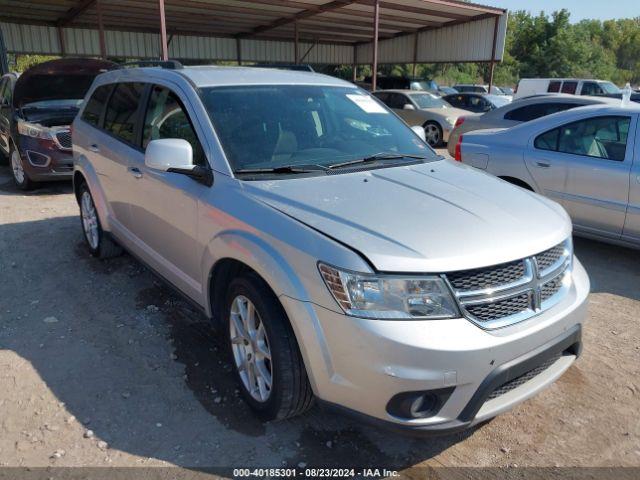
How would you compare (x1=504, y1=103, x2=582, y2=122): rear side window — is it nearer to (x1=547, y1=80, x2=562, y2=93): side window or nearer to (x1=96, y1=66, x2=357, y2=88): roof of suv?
(x1=96, y1=66, x2=357, y2=88): roof of suv

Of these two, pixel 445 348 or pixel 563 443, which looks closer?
pixel 445 348

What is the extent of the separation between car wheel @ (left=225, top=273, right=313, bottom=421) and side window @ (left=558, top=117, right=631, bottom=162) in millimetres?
4098

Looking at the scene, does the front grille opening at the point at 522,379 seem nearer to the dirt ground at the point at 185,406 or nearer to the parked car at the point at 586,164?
the dirt ground at the point at 185,406

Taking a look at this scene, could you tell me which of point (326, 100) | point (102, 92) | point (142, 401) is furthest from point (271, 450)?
point (102, 92)

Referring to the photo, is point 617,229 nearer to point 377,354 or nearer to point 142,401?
point 377,354

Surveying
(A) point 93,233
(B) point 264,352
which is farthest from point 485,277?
(A) point 93,233

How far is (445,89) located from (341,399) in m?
29.0

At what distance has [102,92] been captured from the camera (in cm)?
486

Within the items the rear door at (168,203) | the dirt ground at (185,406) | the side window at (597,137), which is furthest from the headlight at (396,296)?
the side window at (597,137)

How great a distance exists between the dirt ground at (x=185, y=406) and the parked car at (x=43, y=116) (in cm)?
395

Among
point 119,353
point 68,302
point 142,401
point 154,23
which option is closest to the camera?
point 142,401

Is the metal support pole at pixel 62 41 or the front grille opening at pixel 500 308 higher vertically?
the metal support pole at pixel 62 41

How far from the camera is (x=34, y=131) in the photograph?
25.8 ft

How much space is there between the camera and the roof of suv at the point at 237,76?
3459mm
